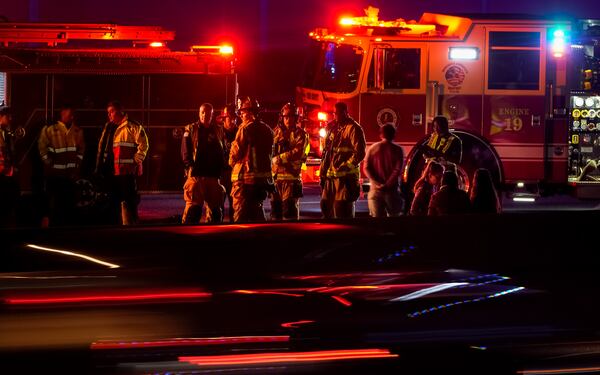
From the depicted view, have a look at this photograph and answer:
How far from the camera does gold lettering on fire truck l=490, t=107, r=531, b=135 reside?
517 inches

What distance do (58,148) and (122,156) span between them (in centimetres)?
96

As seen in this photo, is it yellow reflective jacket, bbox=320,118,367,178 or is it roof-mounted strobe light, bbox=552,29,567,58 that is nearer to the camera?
yellow reflective jacket, bbox=320,118,367,178

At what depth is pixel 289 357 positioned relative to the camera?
2.60 m

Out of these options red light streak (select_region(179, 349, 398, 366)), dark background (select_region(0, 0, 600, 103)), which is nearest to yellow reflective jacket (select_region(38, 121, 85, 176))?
red light streak (select_region(179, 349, 398, 366))

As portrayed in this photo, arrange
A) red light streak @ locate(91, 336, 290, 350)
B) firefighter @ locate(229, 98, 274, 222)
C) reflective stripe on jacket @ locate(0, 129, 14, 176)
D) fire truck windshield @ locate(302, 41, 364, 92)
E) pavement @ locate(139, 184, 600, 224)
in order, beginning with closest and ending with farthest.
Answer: red light streak @ locate(91, 336, 290, 350) < firefighter @ locate(229, 98, 274, 222) < reflective stripe on jacket @ locate(0, 129, 14, 176) < fire truck windshield @ locate(302, 41, 364, 92) < pavement @ locate(139, 184, 600, 224)

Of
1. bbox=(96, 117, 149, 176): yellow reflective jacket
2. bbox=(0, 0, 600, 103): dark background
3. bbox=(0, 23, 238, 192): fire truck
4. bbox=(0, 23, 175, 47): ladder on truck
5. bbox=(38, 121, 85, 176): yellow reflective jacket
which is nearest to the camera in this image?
bbox=(96, 117, 149, 176): yellow reflective jacket

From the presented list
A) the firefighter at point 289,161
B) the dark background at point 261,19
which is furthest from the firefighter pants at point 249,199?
the dark background at point 261,19

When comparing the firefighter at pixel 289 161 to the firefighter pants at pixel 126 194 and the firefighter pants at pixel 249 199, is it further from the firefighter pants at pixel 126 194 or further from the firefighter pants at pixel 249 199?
the firefighter pants at pixel 126 194

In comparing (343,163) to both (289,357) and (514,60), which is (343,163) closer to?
(514,60)

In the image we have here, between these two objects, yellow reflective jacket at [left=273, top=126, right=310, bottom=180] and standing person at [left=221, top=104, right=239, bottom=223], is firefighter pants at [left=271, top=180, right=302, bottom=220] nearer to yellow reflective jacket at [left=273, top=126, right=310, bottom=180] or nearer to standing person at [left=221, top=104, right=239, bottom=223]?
yellow reflective jacket at [left=273, top=126, right=310, bottom=180]

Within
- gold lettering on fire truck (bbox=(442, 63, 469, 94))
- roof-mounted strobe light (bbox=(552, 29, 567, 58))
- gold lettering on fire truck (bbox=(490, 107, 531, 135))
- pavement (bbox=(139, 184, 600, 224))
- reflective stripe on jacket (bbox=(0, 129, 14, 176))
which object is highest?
roof-mounted strobe light (bbox=(552, 29, 567, 58))

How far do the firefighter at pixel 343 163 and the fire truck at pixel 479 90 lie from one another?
2.55 m

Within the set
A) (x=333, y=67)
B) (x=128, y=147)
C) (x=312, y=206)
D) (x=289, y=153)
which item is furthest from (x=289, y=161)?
(x=312, y=206)

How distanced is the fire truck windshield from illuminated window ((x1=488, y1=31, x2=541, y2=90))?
181cm
